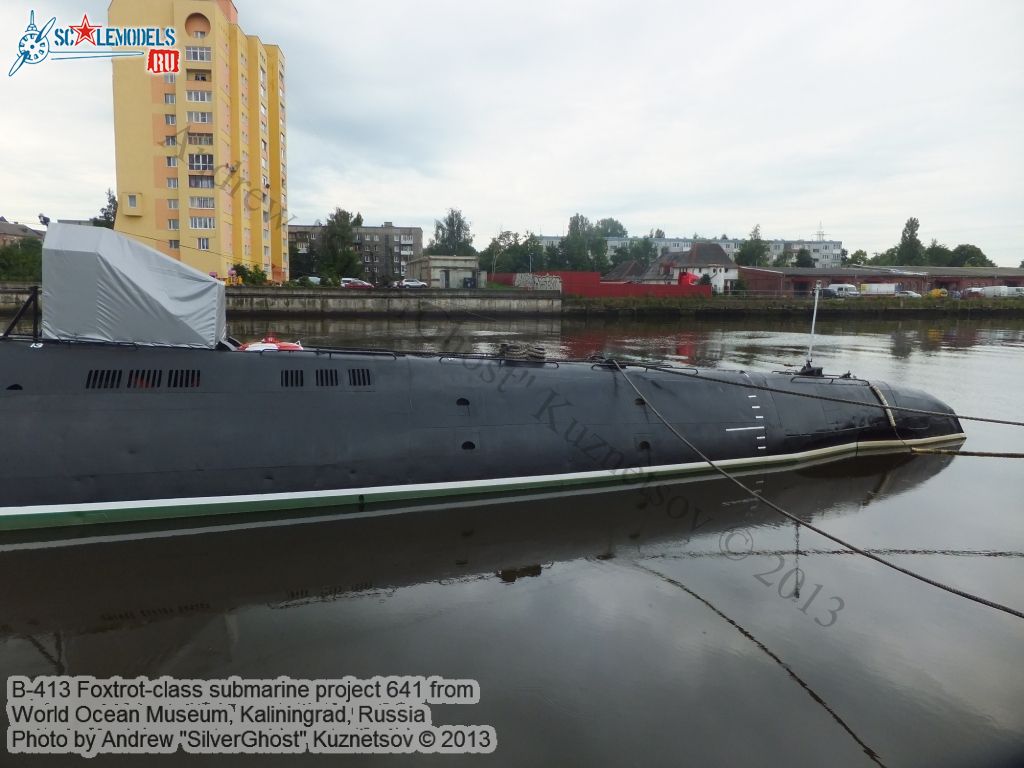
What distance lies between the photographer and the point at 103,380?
31.0 ft

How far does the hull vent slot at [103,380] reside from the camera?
9.38 metres

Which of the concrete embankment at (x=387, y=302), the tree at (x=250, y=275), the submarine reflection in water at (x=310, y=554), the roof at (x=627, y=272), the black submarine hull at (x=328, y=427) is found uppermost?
the roof at (x=627, y=272)

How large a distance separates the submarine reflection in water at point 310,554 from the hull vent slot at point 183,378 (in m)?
2.20

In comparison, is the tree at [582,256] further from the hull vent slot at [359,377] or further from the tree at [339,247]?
the hull vent slot at [359,377]

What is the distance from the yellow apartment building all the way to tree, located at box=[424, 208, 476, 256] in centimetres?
6238

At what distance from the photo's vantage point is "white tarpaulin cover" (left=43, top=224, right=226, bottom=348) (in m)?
9.18

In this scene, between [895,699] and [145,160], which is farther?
[145,160]

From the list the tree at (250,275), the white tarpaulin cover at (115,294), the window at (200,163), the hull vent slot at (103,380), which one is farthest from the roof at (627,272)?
the hull vent slot at (103,380)

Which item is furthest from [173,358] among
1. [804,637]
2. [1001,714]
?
[1001,714]

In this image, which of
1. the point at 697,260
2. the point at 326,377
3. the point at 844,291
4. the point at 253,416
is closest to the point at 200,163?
the point at 326,377

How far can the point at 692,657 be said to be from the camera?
7.10 meters

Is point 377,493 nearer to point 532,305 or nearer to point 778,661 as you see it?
point 778,661

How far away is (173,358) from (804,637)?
32.4 ft

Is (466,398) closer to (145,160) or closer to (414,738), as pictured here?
(414,738)
